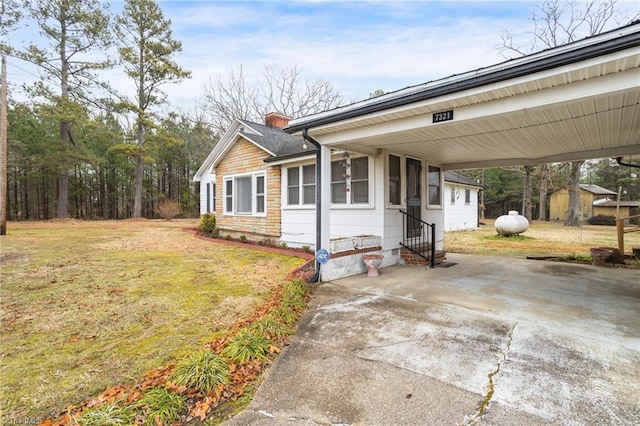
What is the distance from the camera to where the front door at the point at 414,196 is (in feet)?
23.8

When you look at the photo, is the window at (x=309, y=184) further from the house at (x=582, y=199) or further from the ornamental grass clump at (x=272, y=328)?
the house at (x=582, y=199)

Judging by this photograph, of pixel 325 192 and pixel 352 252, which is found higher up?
pixel 325 192

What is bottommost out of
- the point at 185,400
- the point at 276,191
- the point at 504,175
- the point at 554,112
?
the point at 185,400

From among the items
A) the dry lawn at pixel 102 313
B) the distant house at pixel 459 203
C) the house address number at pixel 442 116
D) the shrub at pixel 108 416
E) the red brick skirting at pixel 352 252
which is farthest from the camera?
the distant house at pixel 459 203

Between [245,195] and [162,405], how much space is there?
924cm

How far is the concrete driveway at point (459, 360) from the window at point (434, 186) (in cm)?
363

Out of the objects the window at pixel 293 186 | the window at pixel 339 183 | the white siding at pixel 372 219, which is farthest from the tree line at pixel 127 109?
the window at pixel 339 183

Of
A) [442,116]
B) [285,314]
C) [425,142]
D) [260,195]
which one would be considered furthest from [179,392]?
[260,195]

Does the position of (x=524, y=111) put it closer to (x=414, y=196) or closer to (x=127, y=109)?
(x=414, y=196)

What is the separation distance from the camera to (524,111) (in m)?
3.43

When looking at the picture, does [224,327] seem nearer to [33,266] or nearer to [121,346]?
[121,346]

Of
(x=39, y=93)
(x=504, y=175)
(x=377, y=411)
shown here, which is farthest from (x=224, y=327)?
(x=504, y=175)

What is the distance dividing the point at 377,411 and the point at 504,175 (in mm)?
32697

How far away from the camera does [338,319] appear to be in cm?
367
